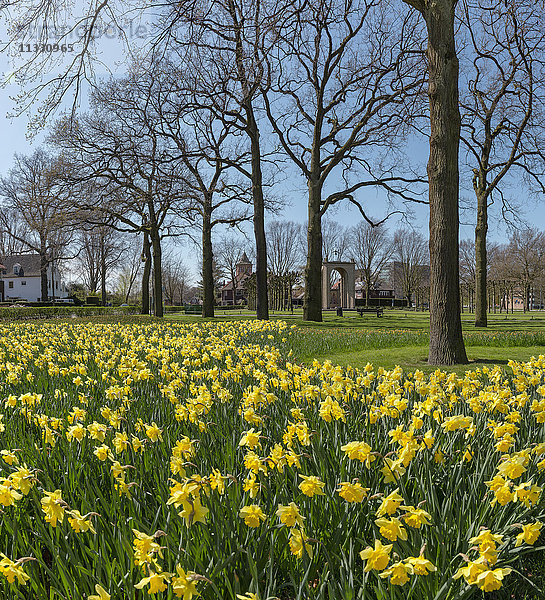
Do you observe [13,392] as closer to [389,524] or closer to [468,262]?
[389,524]

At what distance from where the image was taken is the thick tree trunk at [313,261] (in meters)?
17.8

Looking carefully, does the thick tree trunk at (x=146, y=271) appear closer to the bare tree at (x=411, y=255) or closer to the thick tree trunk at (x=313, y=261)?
the thick tree trunk at (x=313, y=261)

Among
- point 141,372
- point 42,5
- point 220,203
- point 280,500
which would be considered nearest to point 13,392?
point 141,372

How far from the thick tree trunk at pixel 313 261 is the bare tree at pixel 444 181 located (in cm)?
1026

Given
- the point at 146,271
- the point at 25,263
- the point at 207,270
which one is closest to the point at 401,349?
the point at 207,270

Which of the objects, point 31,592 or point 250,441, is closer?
point 31,592

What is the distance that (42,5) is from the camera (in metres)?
6.57

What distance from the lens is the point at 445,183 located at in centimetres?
742

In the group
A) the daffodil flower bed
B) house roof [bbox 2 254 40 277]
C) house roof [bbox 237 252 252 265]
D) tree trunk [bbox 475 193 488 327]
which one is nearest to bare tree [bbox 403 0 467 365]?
the daffodil flower bed

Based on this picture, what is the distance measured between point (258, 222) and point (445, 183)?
11329 mm

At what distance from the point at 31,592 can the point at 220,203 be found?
21.9 m

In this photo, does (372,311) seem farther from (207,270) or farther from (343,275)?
(207,270)

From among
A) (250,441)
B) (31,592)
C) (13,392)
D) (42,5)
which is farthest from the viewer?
(42,5)

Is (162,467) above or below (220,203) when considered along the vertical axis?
below
